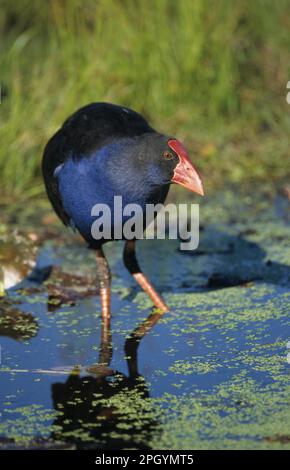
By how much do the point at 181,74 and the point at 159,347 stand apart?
11.7 ft

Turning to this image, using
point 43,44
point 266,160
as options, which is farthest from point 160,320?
point 43,44

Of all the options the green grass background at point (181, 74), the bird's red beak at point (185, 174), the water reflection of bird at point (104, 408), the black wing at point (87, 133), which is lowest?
the water reflection of bird at point (104, 408)

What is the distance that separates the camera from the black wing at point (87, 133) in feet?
15.0

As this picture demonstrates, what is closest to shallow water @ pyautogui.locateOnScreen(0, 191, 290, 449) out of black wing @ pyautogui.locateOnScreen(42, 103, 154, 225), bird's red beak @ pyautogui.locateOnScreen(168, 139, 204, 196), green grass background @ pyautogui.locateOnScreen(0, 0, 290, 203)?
black wing @ pyautogui.locateOnScreen(42, 103, 154, 225)

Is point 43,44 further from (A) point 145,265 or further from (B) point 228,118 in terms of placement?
(A) point 145,265

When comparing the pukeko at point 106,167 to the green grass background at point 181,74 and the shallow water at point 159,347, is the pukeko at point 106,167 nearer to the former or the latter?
the shallow water at point 159,347

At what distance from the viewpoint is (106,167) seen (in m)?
4.45

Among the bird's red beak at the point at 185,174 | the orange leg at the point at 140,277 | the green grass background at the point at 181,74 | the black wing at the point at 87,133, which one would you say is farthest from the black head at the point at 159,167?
the green grass background at the point at 181,74

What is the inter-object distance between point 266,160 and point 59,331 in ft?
9.93

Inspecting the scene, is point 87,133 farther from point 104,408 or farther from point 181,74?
point 181,74

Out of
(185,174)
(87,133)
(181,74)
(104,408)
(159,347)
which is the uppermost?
(181,74)

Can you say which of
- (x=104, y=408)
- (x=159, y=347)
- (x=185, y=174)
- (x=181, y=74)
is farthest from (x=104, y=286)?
(x=181, y=74)

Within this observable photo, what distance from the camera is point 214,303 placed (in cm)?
498

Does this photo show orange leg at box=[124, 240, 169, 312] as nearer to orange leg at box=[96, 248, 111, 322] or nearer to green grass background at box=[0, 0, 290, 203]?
orange leg at box=[96, 248, 111, 322]
